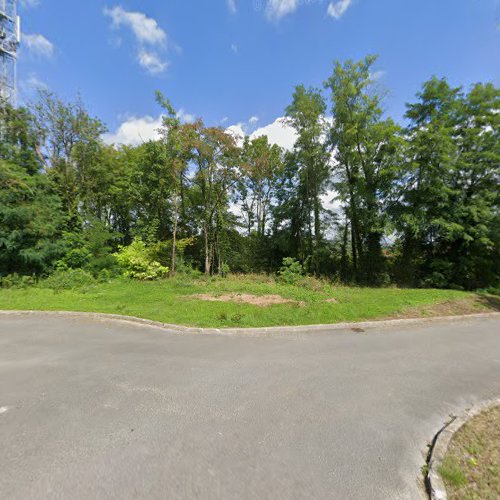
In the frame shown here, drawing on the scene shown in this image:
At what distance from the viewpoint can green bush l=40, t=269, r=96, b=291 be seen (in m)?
11.6

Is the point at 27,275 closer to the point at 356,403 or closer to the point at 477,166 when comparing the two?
the point at 356,403

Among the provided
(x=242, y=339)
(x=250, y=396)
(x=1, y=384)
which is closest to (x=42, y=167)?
(x=1, y=384)

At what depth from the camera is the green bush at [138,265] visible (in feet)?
46.8

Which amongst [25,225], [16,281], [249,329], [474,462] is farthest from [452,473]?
[25,225]

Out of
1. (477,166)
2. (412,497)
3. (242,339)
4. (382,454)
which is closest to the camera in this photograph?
(412,497)

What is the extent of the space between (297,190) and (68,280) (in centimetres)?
1690

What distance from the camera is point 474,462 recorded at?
249cm

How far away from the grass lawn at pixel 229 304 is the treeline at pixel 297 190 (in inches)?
176

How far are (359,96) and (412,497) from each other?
19.6 m

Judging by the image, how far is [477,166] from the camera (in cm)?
1462

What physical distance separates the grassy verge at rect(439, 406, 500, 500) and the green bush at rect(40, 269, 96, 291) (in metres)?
13.7

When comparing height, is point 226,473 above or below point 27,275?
below

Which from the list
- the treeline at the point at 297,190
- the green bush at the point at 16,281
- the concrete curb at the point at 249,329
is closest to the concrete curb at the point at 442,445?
the concrete curb at the point at 249,329

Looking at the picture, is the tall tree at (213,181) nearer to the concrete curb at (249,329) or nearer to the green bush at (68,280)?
the green bush at (68,280)
